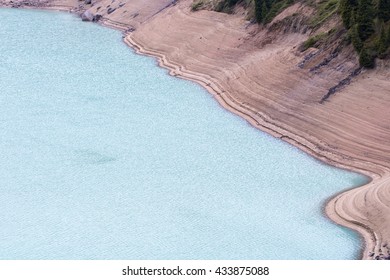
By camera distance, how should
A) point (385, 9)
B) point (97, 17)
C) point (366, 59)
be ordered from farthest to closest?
point (97, 17)
point (385, 9)
point (366, 59)

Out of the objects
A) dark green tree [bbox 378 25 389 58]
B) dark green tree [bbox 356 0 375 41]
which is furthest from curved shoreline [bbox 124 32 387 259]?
dark green tree [bbox 356 0 375 41]

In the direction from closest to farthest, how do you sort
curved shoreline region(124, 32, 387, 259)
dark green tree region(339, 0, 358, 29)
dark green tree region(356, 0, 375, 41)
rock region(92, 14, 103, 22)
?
curved shoreline region(124, 32, 387, 259) < dark green tree region(356, 0, 375, 41) < dark green tree region(339, 0, 358, 29) < rock region(92, 14, 103, 22)

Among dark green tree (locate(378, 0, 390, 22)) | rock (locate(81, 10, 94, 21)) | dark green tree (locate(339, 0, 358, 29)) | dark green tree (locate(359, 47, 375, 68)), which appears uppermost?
dark green tree (locate(378, 0, 390, 22))

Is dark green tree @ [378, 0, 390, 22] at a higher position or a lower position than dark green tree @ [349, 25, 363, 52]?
higher

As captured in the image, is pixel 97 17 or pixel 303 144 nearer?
pixel 303 144

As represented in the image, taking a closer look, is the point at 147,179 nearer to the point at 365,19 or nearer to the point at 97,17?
the point at 365,19

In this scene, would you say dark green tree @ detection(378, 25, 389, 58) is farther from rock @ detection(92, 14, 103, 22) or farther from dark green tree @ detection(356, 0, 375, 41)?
rock @ detection(92, 14, 103, 22)

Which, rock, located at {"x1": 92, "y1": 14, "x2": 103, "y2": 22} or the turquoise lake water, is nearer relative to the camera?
the turquoise lake water

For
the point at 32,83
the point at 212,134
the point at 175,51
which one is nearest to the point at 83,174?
the point at 212,134

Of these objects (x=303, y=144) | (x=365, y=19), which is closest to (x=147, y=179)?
(x=303, y=144)

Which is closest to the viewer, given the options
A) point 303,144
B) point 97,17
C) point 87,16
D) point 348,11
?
point 303,144
